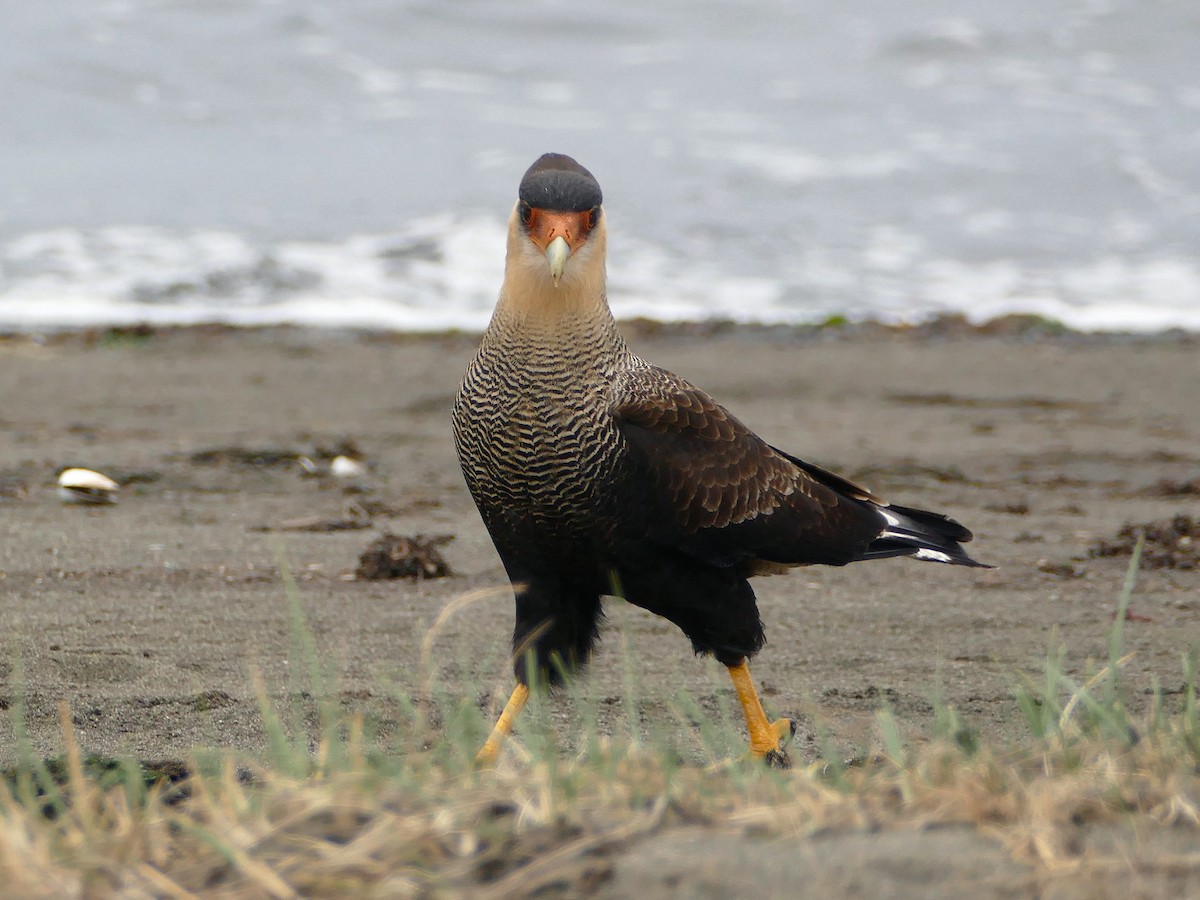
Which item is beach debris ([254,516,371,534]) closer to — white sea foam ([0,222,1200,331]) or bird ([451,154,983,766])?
bird ([451,154,983,766])

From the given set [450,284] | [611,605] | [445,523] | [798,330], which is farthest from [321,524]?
[450,284]

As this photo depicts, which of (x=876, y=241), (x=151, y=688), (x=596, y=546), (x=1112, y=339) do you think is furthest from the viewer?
(x=876, y=241)

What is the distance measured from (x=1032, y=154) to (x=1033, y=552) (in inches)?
536

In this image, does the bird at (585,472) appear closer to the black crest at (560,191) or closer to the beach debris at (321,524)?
the black crest at (560,191)

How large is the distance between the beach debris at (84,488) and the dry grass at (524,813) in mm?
3938

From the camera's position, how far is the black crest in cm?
373

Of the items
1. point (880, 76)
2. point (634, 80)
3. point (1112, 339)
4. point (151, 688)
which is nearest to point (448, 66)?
point (634, 80)

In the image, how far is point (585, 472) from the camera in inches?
143

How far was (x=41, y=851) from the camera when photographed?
2.06 meters

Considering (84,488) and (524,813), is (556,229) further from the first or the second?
(84,488)

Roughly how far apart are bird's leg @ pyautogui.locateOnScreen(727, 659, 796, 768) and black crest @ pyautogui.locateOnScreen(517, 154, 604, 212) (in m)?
1.31

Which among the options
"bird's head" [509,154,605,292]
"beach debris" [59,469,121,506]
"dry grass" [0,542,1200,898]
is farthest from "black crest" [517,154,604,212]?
"beach debris" [59,469,121,506]

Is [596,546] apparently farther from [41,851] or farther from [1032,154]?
[1032,154]

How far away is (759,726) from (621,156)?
14528 mm
